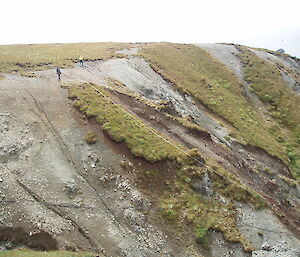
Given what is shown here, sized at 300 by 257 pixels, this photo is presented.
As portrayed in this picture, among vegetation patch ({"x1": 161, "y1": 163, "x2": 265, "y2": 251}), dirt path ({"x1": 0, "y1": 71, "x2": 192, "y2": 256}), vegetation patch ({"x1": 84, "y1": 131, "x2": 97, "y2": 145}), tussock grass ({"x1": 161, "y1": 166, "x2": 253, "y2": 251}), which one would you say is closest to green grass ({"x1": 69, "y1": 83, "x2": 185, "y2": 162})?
vegetation patch ({"x1": 84, "y1": 131, "x2": 97, "y2": 145})

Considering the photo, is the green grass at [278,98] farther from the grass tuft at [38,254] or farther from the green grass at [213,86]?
the grass tuft at [38,254]

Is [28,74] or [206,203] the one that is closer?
[206,203]

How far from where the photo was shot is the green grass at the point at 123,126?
35531 millimetres

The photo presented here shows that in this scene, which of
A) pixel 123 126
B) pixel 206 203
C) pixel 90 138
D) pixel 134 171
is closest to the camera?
pixel 206 203

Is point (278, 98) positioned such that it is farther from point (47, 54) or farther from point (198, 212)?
point (47, 54)

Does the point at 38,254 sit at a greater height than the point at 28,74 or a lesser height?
lesser

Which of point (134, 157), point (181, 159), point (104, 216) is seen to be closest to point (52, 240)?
point (104, 216)

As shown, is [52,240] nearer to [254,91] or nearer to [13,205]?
[13,205]

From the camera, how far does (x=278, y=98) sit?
68.6 m

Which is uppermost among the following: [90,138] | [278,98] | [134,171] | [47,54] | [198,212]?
[47,54]

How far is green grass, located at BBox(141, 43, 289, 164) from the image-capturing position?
2098 inches

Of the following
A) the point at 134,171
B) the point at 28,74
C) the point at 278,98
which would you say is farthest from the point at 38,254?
the point at 278,98

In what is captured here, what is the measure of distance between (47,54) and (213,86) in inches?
1531

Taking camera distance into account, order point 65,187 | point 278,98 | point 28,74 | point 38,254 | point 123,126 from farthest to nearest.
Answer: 1. point 278,98
2. point 28,74
3. point 123,126
4. point 65,187
5. point 38,254
